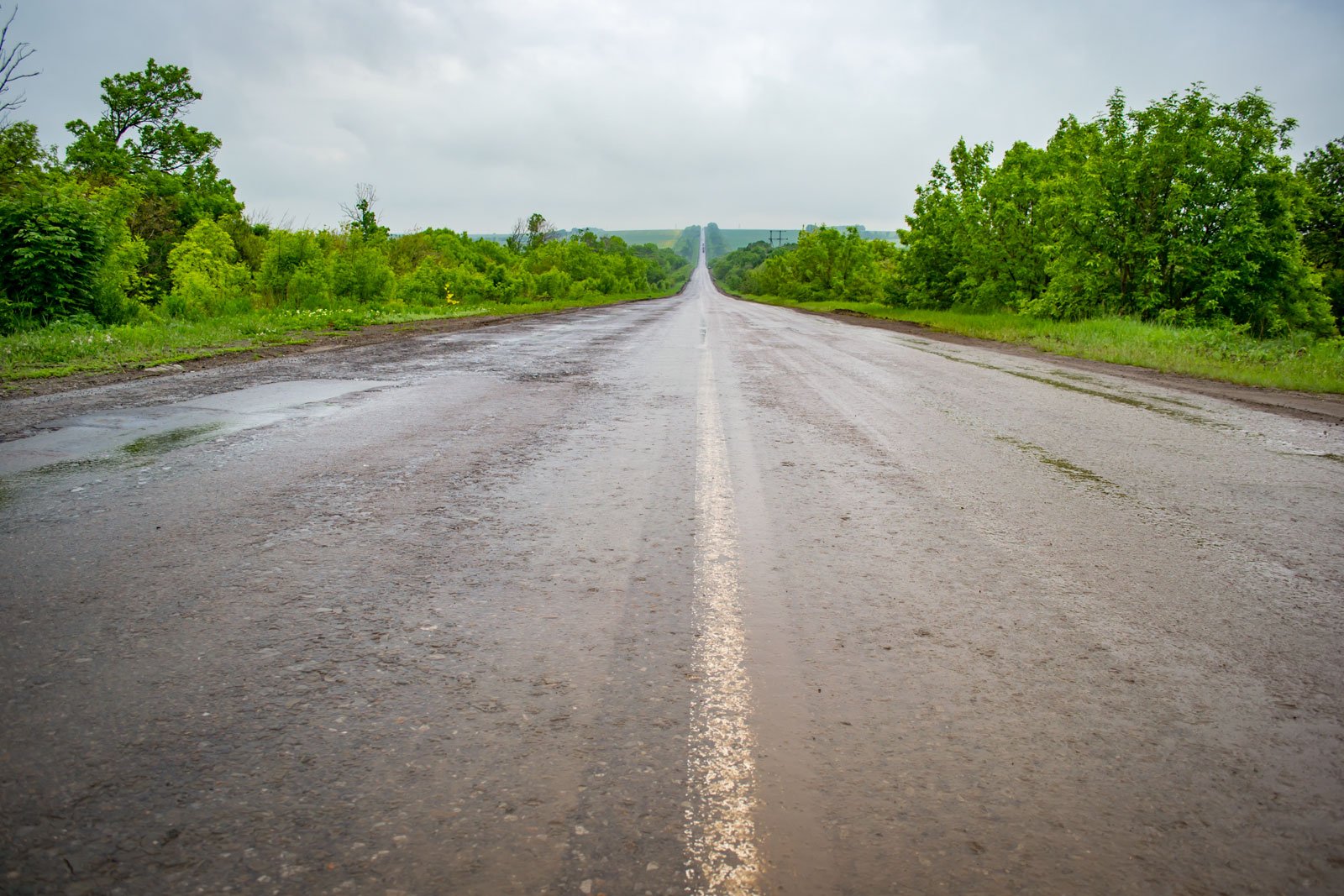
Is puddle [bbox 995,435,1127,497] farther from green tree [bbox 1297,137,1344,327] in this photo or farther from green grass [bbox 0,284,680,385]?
green tree [bbox 1297,137,1344,327]

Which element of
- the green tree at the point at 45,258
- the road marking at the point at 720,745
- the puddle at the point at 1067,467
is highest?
the green tree at the point at 45,258

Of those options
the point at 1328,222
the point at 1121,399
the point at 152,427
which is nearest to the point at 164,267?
the point at 152,427

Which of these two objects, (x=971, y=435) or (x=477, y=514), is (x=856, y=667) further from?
(x=971, y=435)

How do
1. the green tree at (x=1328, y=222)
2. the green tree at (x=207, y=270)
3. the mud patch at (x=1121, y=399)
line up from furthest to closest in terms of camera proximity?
the green tree at (x=1328, y=222)
the green tree at (x=207, y=270)
the mud patch at (x=1121, y=399)

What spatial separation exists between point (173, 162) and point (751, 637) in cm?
5763

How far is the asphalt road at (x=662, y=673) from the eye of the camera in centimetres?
166

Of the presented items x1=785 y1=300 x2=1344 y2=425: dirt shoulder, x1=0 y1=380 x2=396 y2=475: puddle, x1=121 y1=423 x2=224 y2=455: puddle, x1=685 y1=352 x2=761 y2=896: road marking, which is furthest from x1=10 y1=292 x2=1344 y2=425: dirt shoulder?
x1=685 y1=352 x2=761 y2=896: road marking

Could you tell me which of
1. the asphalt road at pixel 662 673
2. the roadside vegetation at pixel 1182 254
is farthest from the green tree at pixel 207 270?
the roadside vegetation at pixel 1182 254

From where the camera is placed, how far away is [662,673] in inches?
94.6

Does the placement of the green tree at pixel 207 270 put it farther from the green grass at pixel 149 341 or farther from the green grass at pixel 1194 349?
the green grass at pixel 1194 349

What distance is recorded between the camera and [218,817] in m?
1.72

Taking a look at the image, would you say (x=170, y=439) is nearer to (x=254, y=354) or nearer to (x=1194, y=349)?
(x=254, y=354)

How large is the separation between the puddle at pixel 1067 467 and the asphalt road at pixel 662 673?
0.15 ft

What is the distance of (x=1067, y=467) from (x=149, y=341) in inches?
541
